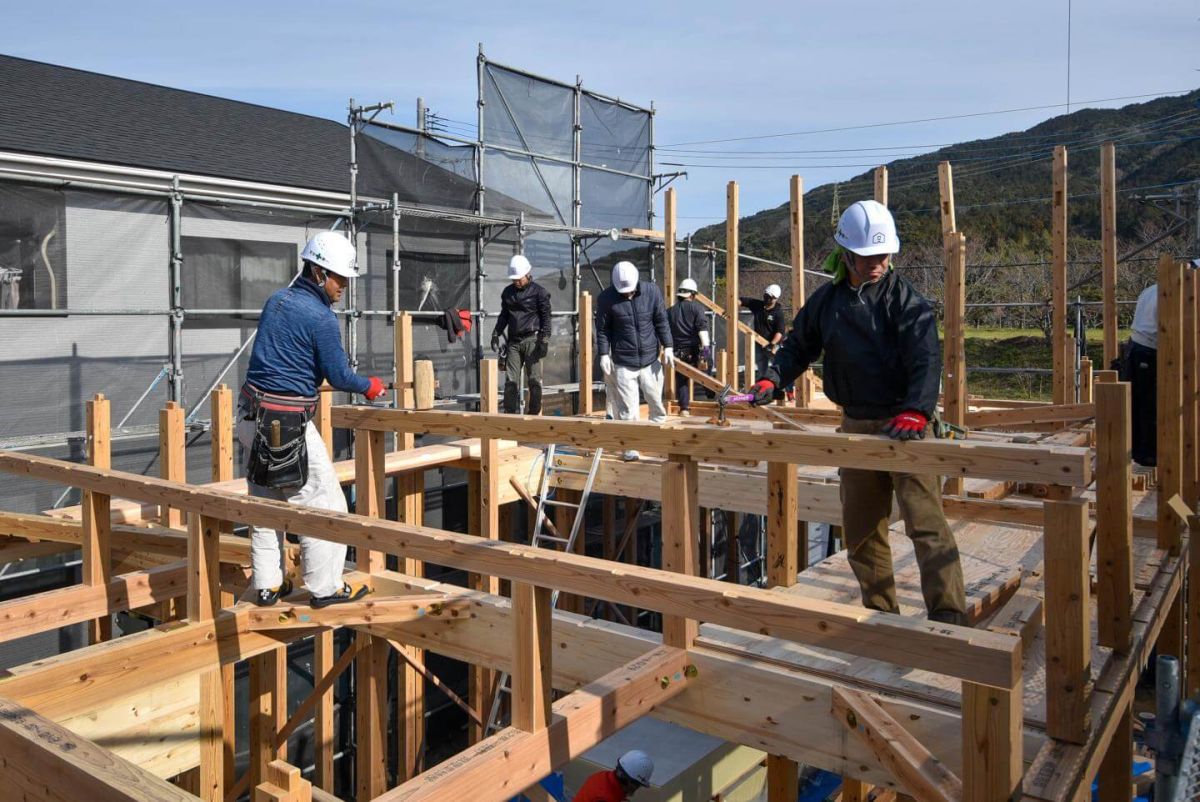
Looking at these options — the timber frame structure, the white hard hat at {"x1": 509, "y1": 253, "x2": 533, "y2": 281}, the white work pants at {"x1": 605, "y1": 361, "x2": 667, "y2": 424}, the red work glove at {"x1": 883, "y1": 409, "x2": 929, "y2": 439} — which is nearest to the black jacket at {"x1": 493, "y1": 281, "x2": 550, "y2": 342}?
the white hard hat at {"x1": 509, "y1": 253, "x2": 533, "y2": 281}

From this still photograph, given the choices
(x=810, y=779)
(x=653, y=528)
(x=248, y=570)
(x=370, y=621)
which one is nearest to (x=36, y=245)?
(x=248, y=570)

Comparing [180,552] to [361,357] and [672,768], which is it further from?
[361,357]

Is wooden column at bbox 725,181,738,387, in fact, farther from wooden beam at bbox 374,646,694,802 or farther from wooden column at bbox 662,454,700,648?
wooden beam at bbox 374,646,694,802

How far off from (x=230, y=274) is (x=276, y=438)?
6.76m

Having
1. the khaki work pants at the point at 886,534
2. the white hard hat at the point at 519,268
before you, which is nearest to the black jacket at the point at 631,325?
the white hard hat at the point at 519,268

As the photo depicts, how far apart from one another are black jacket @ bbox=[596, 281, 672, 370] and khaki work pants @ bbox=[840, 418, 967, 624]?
464 cm

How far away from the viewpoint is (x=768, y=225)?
58.9 m

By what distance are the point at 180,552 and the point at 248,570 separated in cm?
46

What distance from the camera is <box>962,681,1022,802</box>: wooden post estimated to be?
253cm

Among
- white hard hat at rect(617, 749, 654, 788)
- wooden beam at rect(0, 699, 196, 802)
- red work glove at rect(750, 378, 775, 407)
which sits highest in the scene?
red work glove at rect(750, 378, 775, 407)

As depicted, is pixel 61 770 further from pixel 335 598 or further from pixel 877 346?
pixel 877 346

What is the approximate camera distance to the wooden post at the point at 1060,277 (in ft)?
29.7

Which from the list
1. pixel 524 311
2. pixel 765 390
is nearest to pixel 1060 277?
pixel 524 311

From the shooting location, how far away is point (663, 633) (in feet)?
13.2
